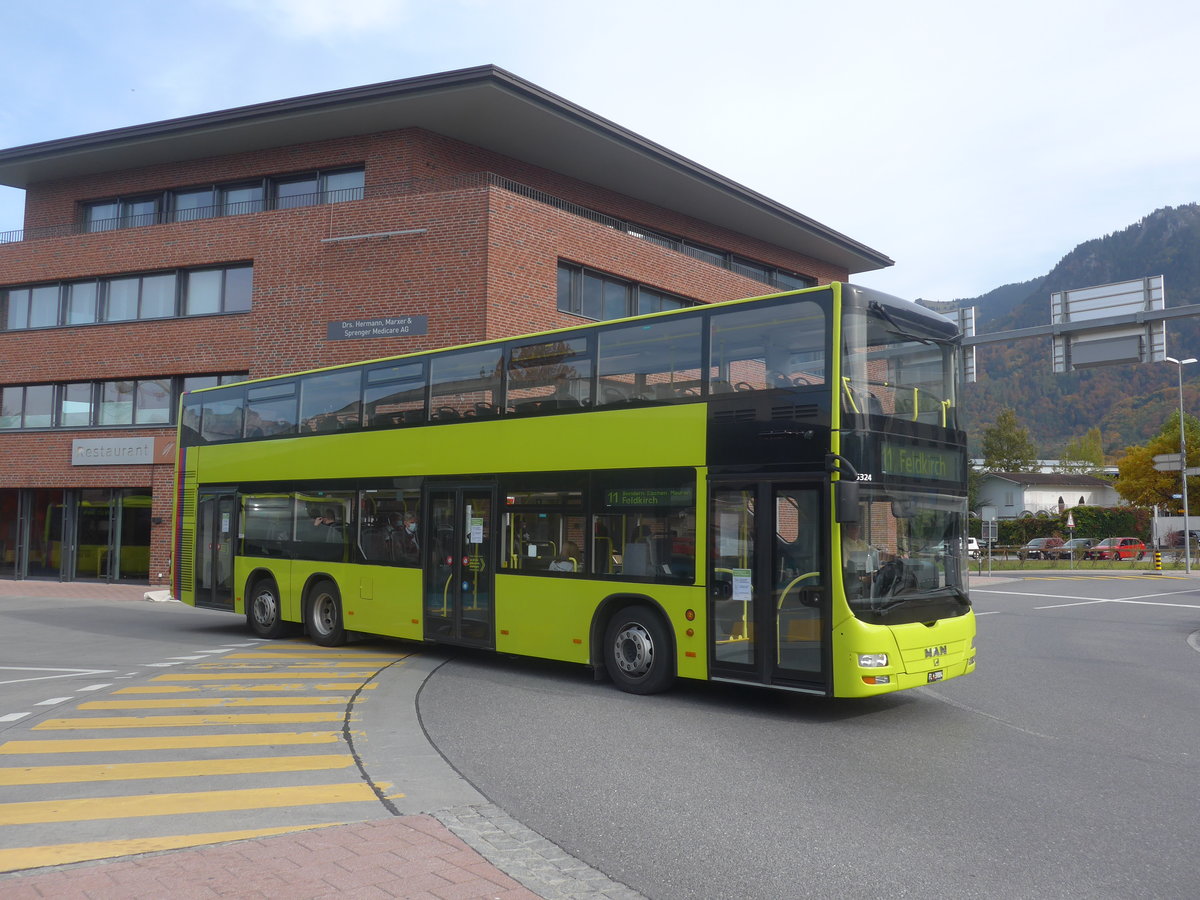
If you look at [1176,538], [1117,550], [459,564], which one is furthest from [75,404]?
[1176,538]

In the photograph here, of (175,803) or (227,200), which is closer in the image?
(175,803)

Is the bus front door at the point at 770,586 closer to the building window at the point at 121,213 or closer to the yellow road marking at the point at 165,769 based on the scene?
the yellow road marking at the point at 165,769

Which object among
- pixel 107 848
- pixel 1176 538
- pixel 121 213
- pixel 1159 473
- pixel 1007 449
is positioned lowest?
pixel 107 848

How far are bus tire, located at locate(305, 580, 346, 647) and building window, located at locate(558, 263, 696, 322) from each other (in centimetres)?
1195

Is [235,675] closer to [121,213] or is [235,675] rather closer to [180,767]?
[180,767]

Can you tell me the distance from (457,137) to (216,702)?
19486 millimetres

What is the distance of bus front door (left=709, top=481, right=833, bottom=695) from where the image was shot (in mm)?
8555

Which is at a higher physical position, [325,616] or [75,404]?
[75,404]

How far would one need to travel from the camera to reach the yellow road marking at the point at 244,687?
33.4ft

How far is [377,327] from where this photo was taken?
23.3 metres

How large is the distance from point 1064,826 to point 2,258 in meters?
32.6

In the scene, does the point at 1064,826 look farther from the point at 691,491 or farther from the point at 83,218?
the point at 83,218

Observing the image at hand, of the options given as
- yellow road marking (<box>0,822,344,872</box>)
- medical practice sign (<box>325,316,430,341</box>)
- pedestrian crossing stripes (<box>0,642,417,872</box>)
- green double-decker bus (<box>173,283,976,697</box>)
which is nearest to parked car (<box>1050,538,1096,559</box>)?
medical practice sign (<box>325,316,430,341</box>)

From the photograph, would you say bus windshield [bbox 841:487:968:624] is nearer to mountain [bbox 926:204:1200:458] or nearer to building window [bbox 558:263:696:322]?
building window [bbox 558:263:696:322]
